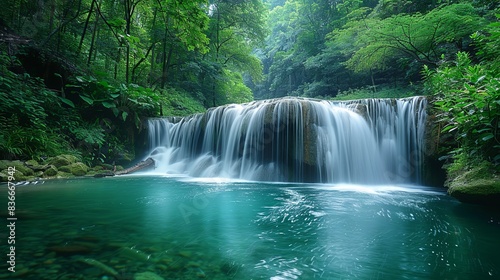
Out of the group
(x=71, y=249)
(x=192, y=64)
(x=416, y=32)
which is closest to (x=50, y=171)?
(x=71, y=249)

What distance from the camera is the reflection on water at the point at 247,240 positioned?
1558mm

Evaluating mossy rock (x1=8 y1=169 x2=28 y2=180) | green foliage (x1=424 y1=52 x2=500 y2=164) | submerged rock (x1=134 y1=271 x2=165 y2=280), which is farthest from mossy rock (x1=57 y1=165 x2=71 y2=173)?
green foliage (x1=424 y1=52 x2=500 y2=164)

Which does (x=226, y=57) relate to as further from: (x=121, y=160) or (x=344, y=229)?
(x=344, y=229)

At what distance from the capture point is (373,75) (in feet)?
59.3

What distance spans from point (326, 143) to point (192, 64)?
10788 millimetres

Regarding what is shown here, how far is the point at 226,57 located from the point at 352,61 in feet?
31.2

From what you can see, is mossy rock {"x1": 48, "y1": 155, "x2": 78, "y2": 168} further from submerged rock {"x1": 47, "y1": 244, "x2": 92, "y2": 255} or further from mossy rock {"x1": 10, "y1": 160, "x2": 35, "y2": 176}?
submerged rock {"x1": 47, "y1": 244, "x2": 92, "y2": 255}

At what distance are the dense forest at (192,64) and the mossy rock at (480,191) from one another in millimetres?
391

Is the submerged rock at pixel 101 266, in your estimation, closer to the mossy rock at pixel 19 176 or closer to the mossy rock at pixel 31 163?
the mossy rock at pixel 19 176

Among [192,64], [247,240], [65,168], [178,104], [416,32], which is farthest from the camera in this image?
[192,64]

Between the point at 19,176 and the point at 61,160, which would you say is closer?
the point at 19,176

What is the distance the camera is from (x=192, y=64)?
1502 cm

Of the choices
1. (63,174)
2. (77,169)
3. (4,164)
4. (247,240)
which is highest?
(4,164)

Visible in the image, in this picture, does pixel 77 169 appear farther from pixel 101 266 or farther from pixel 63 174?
pixel 101 266
